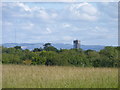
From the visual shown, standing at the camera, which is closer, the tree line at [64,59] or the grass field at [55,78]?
the grass field at [55,78]

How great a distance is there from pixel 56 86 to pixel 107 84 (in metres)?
1.90

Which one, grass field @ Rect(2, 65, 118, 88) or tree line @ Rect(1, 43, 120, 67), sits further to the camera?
tree line @ Rect(1, 43, 120, 67)

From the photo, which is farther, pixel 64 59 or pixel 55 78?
pixel 64 59

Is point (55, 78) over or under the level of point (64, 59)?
under

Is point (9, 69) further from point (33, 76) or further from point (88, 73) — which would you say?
point (88, 73)

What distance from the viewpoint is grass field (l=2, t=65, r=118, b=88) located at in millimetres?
8680

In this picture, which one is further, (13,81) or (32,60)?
(32,60)

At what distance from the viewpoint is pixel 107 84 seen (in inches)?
364

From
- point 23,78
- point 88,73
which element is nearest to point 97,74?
point 88,73

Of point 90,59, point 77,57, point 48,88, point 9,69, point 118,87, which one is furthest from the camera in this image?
point 90,59

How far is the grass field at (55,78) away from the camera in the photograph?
28.5 feet

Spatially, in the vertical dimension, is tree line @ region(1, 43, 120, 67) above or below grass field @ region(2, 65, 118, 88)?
above

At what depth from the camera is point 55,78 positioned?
9.22 meters

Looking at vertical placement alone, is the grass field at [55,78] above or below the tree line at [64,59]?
below
